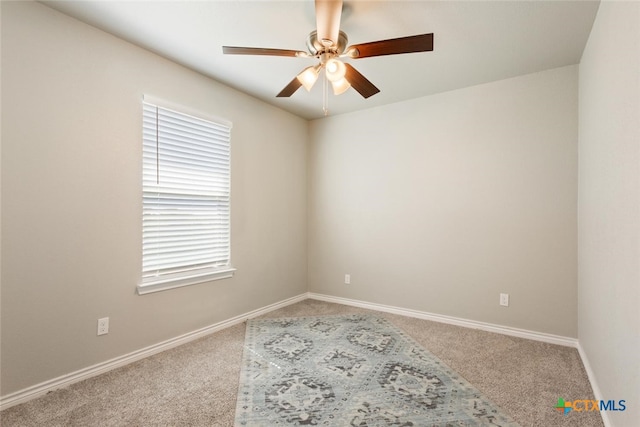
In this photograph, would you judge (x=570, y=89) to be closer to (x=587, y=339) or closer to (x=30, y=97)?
(x=587, y=339)

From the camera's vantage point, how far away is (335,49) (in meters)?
2.06

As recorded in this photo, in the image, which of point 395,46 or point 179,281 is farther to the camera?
point 179,281

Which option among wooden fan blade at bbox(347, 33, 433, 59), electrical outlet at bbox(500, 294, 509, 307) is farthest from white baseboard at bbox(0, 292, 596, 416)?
wooden fan blade at bbox(347, 33, 433, 59)

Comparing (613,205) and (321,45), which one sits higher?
(321,45)

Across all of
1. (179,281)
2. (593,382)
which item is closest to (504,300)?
(593,382)

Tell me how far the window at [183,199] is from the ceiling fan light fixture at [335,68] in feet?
5.15

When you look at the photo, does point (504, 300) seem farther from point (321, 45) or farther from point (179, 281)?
point (179, 281)

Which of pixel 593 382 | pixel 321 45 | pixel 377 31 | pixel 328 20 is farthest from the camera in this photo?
pixel 377 31

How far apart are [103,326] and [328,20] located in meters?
2.63

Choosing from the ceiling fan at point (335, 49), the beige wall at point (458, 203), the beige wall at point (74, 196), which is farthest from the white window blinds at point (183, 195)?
the beige wall at point (458, 203)

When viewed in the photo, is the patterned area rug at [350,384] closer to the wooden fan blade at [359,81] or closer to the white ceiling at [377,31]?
the wooden fan blade at [359,81]

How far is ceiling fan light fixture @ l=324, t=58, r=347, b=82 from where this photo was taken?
81.7 inches

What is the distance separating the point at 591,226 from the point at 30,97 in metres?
3.89

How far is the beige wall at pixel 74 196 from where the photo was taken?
199 cm
